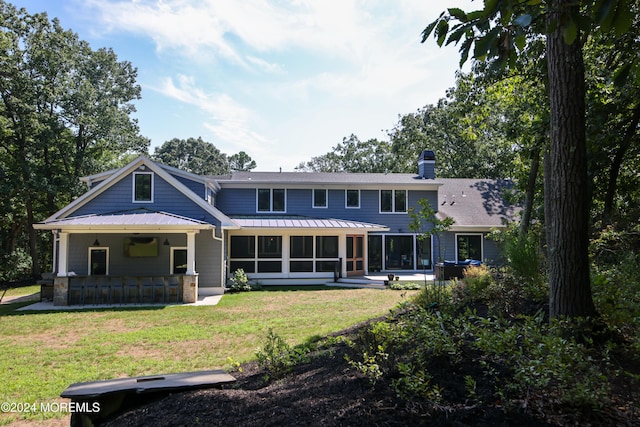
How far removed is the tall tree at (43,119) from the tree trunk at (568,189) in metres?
24.5

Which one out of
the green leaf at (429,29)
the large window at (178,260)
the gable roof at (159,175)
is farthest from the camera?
the large window at (178,260)

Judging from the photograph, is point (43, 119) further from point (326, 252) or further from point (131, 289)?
point (326, 252)

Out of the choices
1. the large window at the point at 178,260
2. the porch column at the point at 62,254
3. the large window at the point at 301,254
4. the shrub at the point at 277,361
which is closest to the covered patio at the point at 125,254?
the porch column at the point at 62,254

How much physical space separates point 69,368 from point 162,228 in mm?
7531

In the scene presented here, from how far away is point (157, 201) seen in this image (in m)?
15.7

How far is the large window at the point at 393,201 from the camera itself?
2194 centimetres

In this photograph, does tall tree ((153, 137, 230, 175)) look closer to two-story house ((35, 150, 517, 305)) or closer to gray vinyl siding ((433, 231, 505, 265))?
two-story house ((35, 150, 517, 305))

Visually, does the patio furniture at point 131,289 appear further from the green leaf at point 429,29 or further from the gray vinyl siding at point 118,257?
the green leaf at point 429,29

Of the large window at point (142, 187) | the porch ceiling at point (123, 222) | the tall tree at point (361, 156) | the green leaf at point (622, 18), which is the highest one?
the tall tree at point (361, 156)

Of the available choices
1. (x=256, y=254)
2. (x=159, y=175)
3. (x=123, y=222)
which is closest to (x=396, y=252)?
(x=256, y=254)

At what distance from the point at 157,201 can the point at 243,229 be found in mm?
3701

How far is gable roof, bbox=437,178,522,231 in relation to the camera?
21.9 m

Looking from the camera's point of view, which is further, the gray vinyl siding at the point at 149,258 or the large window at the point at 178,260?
the large window at the point at 178,260

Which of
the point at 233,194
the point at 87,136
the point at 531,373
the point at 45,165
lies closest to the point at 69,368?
the point at 531,373
